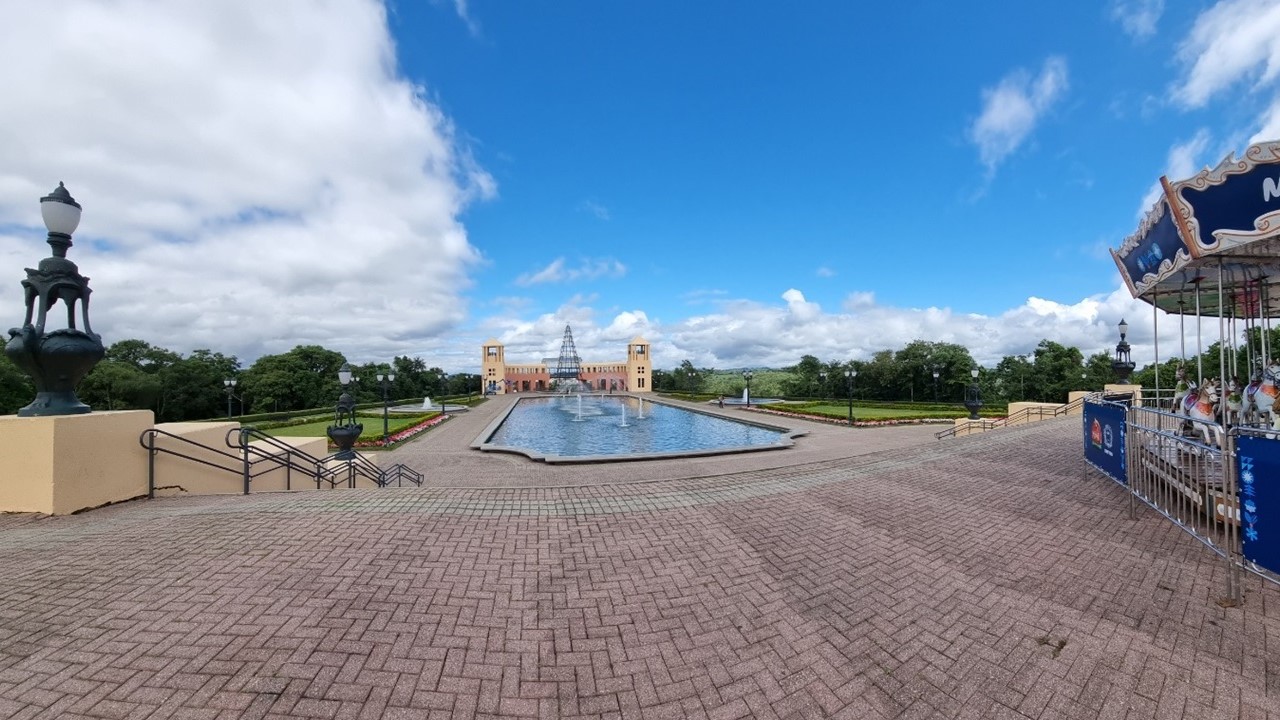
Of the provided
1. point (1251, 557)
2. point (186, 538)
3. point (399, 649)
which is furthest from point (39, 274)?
point (1251, 557)

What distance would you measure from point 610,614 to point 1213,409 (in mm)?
11004

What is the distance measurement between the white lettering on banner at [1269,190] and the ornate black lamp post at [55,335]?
12931 millimetres

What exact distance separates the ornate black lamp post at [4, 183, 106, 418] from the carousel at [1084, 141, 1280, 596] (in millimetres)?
12296

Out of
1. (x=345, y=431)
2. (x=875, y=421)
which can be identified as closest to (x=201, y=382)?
(x=345, y=431)

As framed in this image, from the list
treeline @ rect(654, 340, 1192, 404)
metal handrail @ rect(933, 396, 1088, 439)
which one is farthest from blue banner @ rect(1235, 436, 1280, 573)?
treeline @ rect(654, 340, 1192, 404)

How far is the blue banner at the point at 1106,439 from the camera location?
24.4ft

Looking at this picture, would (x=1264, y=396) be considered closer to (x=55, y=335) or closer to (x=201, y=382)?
(x=55, y=335)

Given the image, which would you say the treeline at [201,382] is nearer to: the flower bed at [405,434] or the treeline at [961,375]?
the flower bed at [405,434]

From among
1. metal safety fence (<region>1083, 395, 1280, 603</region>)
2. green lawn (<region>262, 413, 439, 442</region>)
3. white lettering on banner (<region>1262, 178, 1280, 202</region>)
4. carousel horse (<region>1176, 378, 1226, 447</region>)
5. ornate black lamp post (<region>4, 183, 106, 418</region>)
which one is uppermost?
white lettering on banner (<region>1262, 178, 1280, 202</region>)

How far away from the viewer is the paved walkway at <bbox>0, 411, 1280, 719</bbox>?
9.13ft

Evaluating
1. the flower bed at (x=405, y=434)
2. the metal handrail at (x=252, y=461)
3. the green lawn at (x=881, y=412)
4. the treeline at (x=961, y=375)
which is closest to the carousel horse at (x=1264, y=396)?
the metal handrail at (x=252, y=461)

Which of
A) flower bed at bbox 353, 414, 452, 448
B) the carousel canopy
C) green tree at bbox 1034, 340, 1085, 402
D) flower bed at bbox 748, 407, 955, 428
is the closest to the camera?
the carousel canopy

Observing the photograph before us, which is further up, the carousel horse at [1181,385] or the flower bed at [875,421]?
the carousel horse at [1181,385]

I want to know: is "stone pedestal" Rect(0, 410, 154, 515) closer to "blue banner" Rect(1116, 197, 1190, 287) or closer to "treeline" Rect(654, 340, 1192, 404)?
"blue banner" Rect(1116, 197, 1190, 287)
